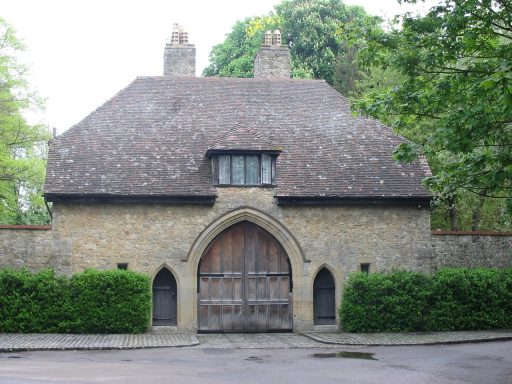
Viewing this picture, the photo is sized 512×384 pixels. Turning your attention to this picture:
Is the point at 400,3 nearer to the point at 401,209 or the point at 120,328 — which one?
the point at 401,209

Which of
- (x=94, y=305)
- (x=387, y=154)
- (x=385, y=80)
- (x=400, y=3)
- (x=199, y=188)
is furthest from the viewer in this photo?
(x=385, y=80)

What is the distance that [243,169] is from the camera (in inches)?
835

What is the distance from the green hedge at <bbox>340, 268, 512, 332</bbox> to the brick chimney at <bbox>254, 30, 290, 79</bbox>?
9.27 metres

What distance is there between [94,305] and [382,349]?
24.9 feet

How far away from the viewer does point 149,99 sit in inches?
946

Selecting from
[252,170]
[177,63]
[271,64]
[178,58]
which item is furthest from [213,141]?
[271,64]

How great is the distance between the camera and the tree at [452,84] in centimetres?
1344

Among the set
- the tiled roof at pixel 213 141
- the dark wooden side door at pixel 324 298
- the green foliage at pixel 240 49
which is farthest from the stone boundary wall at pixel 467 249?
the green foliage at pixel 240 49

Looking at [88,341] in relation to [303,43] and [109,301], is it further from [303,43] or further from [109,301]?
[303,43]

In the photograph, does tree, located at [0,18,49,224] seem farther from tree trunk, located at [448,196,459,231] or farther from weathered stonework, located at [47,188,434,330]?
tree trunk, located at [448,196,459,231]

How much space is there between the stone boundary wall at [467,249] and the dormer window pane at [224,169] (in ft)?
20.8

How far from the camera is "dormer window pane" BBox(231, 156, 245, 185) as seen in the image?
833 inches

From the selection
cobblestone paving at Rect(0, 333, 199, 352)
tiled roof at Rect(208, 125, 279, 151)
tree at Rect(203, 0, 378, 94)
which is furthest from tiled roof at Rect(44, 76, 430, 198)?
tree at Rect(203, 0, 378, 94)

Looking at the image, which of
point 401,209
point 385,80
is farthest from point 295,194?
point 385,80
